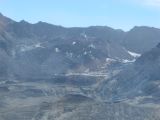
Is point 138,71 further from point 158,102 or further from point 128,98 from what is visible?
point 158,102

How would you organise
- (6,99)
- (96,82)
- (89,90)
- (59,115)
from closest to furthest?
1. (59,115)
2. (6,99)
3. (89,90)
4. (96,82)

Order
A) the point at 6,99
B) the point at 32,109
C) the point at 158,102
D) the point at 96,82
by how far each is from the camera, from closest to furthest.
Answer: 1. the point at 32,109
2. the point at 158,102
3. the point at 6,99
4. the point at 96,82

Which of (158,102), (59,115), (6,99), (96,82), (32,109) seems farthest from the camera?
(96,82)

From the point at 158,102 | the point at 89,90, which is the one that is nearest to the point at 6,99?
the point at 89,90

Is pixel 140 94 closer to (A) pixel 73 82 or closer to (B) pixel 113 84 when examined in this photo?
(B) pixel 113 84

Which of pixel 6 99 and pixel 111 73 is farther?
pixel 111 73

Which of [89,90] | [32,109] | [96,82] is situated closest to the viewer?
[32,109]

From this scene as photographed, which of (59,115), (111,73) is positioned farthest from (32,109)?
(111,73)

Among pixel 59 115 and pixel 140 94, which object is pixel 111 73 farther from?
pixel 59 115

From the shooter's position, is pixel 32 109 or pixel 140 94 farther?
pixel 140 94
